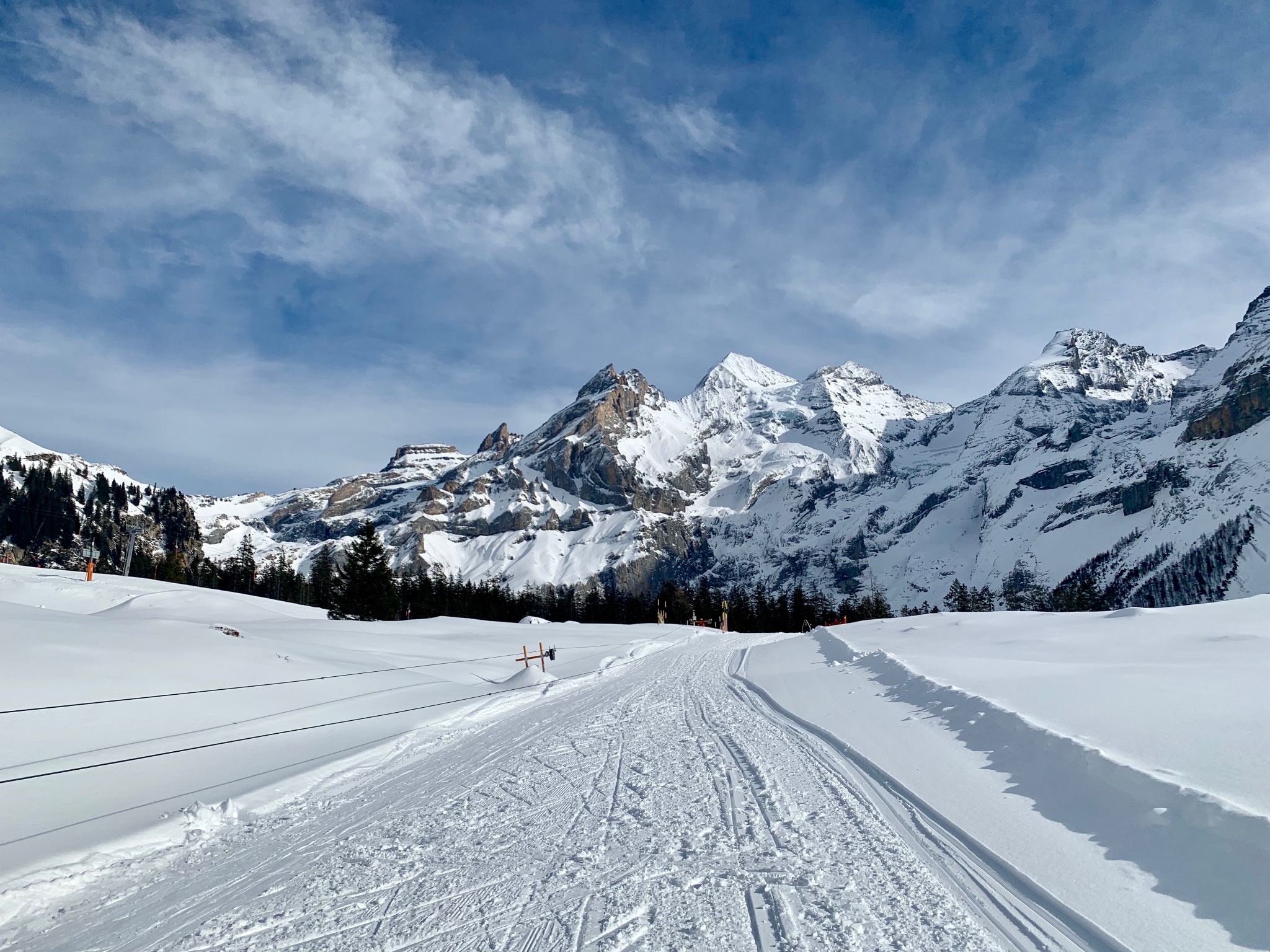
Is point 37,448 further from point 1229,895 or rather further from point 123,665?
point 1229,895

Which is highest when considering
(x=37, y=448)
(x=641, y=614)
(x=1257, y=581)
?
(x=37, y=448)

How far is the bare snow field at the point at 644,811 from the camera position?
11.2ft

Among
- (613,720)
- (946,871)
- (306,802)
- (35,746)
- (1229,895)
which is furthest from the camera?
(613,720)

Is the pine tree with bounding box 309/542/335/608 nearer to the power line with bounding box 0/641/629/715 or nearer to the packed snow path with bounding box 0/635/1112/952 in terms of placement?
the power line with bounding box 0/641/629/715

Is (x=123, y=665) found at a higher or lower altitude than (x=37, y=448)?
lower

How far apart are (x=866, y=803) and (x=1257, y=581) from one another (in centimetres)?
20324

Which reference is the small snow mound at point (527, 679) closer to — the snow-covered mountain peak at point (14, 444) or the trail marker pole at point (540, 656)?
the trail marker pole at point (540, 656)

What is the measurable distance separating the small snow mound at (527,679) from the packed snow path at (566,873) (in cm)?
855

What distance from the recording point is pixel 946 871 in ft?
12.7

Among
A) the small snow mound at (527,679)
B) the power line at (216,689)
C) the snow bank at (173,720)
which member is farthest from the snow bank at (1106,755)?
the power line at (216,689)

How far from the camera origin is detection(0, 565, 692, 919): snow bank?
5324 mm

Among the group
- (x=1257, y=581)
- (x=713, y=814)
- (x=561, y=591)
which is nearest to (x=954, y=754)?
(x=713, y=814)

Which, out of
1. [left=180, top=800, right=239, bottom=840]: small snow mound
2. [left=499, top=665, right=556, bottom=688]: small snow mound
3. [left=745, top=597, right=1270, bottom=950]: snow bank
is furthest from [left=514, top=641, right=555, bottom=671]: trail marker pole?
[left=180, top=800, right=239, bottom=840]: small snow mound

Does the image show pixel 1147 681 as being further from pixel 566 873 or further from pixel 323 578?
pixel 323 578
